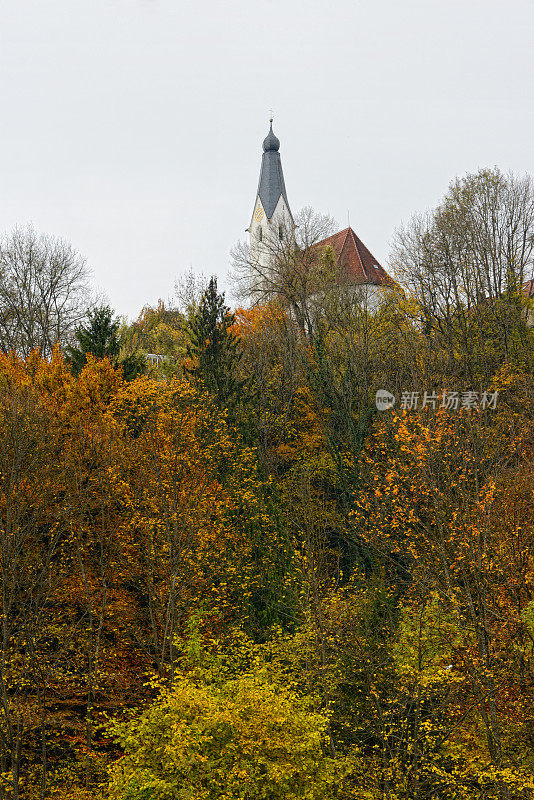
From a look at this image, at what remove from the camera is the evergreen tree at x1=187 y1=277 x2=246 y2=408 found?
28.0 metres

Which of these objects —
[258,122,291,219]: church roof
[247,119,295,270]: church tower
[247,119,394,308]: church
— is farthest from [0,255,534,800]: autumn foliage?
[258,122,291,219]: church roof

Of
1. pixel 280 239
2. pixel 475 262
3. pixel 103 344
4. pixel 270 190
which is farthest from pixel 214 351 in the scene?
pixel 270 190

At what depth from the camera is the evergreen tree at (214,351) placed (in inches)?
1104

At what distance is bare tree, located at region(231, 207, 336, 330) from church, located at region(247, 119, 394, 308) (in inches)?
6.9

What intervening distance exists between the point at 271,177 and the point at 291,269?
109 feet

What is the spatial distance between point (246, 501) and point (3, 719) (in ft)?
33.2

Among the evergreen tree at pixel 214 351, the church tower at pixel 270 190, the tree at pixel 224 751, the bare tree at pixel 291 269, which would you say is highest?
the church tower at pixel 270 190

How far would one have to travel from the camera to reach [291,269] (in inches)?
1623

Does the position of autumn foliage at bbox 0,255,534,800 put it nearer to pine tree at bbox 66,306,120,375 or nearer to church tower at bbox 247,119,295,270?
pine tree at bbox 66,306,120,375

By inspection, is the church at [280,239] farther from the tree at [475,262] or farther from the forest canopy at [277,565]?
the forest canopy at [277,565]

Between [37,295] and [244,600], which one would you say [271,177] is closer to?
[37,295]

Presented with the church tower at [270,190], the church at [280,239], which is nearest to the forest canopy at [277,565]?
the church at [280,239]

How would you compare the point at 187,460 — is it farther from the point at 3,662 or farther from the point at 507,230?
the point at 507,230

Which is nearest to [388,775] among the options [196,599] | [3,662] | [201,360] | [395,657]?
[395,657]
